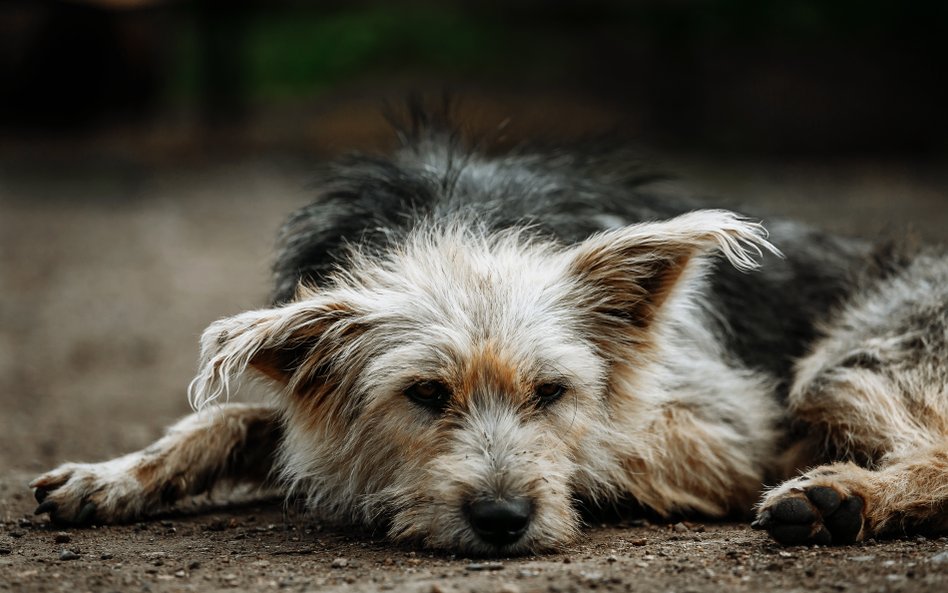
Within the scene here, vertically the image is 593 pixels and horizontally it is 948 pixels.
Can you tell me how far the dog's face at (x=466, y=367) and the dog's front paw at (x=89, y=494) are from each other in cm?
75

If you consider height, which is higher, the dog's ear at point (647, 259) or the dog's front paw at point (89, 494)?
the dog's ear at point (647, 259)

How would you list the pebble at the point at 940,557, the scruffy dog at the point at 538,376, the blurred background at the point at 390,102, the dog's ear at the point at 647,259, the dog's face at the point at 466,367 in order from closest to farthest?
the pebble at the point at 940,557 → the dog's face at the point at 466,367 → the scruffy dog at the point at 538,376 → the dog's ear at the point at 647,259 → the blurred background at the point at 390,102

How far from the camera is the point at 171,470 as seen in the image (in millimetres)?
5426

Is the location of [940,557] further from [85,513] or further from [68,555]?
Result: [85,513]

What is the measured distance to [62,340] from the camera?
10.4m

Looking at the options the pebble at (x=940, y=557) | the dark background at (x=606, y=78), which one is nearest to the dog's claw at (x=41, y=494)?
the pebble at (x=940, y=557)

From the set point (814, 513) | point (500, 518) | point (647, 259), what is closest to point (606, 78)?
point (647, 259)

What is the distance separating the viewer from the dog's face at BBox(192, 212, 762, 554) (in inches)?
178

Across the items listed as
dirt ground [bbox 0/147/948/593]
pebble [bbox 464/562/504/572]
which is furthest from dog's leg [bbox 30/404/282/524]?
pebble [bbox 464/562/504/572]

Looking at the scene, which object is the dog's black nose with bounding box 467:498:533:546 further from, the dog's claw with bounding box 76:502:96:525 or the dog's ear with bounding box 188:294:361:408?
the dog's claw with bounding box 76:502:96:525

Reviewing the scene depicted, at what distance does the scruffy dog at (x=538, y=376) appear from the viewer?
464 centimetres

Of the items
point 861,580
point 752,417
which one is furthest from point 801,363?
point 861,580

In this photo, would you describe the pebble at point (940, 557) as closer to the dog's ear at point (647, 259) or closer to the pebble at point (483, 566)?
the dog's ear at point (647, 259)

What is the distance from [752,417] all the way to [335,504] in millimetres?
2099
